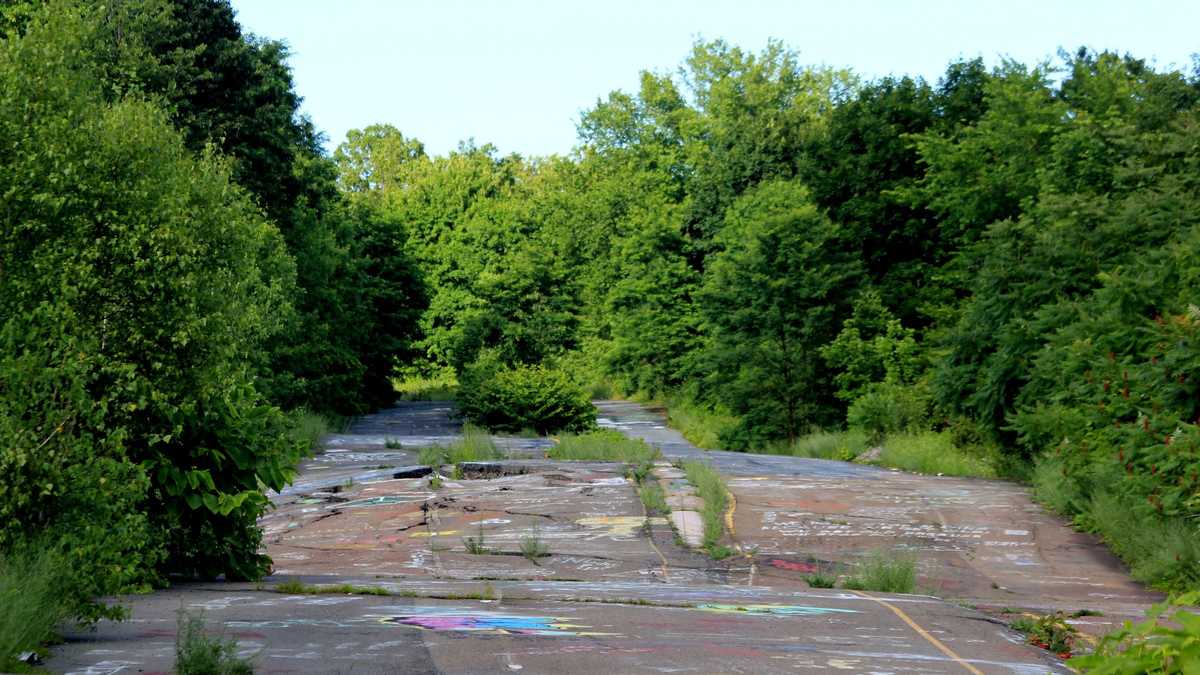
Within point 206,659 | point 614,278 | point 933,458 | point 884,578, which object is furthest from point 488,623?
point 614,278

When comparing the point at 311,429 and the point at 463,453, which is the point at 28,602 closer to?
the point at 463,453

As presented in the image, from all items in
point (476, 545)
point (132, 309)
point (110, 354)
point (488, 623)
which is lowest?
point (476, 545)

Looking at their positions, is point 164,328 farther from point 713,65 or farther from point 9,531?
point 713,65

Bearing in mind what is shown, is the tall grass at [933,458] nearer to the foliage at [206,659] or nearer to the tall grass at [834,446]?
the tall grass at [834,446]

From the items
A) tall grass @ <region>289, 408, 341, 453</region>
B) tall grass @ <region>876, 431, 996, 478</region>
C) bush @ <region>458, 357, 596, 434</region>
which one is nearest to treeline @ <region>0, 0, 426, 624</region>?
tall grass @ <region>289, 408, 341, 453</region>

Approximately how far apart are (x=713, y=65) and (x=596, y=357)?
71.1ft

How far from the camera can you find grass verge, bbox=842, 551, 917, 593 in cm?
1614

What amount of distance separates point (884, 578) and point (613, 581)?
3383 mm

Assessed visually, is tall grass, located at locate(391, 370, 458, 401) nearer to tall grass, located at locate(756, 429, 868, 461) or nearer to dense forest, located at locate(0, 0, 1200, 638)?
dense forest, located at locate(0, 0, 1200, 638)

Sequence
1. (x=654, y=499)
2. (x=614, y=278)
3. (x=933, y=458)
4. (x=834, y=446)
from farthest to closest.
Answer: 1. (x=614, y=278)
2. (x=834, y=446)
3. (x=933, y=458)
4. (x=654, y=499)

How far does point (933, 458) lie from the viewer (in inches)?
1289

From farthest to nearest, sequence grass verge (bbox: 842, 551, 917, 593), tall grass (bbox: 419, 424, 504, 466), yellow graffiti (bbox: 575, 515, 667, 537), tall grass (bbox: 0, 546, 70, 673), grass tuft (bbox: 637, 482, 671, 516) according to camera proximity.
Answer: tall grass (bbox: 419, 424, 504, 466)
grass tuft (bbox: 637, 482, 671, 516)
yellow graffiti (bbox: 575, 515, 667, 537)
grass verge (bbox: 842, 551, 917, 593)
tall grass (bbox: 0, 546, 70, 673)

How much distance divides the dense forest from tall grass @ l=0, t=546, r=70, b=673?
6.1 inches

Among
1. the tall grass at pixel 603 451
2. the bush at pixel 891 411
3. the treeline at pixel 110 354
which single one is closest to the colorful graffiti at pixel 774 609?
the treeline at pixel 110 354
